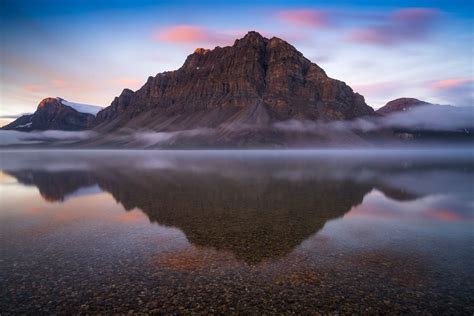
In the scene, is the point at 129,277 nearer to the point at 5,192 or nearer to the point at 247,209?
the point at 247,209

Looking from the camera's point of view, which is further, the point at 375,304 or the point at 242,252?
the point at 242,252

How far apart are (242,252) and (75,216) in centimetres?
1843

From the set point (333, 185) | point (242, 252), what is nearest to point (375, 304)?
point (242, 252)

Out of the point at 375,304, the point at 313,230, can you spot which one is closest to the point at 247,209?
the point at 313,230

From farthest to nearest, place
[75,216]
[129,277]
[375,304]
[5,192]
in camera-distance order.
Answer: [5,192]
[75,216]
[129,277]
[375,304]

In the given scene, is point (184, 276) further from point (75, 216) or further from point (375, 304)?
point (75, 216)

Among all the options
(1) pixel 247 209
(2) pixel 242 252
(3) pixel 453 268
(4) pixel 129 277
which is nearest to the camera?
(4) pixel 129 277

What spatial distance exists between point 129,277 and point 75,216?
17200mm

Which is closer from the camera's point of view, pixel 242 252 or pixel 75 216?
pixel 242 252

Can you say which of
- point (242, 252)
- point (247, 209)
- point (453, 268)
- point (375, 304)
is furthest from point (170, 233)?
point (453, 268)

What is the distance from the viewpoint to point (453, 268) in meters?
17.9

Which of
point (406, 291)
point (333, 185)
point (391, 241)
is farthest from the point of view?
point (333, 185)

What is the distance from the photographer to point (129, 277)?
55.0 feet

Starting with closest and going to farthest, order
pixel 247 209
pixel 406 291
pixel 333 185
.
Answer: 1. pixel 406 291
2. pixel 247 209
3. pixel 333 185
